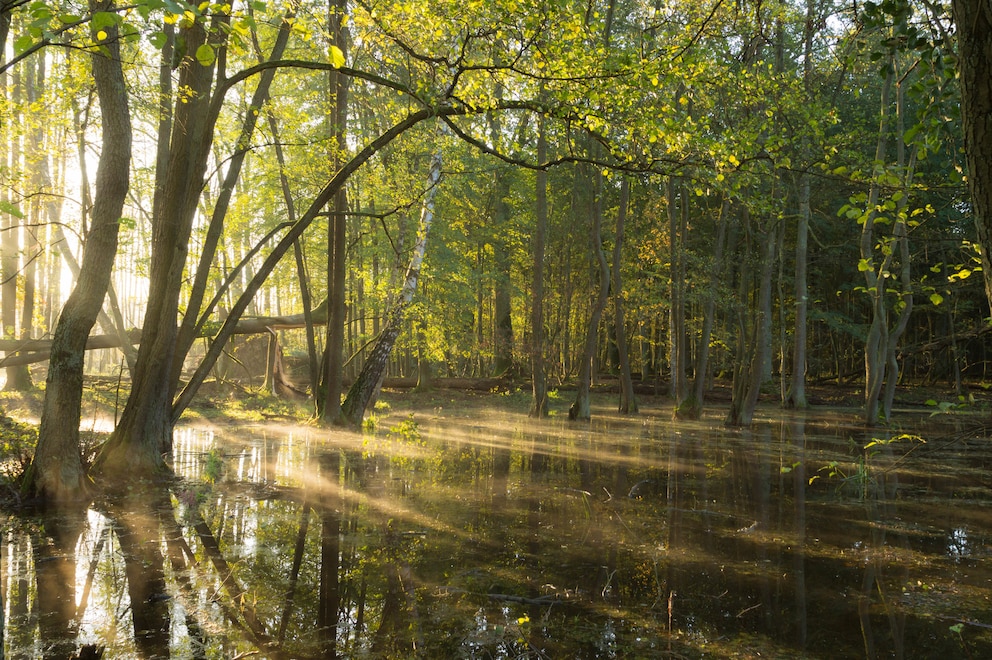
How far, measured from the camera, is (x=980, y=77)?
2.24 metres

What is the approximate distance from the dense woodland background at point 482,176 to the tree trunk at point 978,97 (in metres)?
0.56

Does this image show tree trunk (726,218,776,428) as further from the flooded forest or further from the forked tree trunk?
the forked tree trunk

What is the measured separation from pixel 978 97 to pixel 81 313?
7734 millimetres

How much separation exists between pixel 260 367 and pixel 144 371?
20180 millimetres

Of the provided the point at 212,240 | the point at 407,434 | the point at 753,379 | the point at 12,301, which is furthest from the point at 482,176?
the point at 12,301

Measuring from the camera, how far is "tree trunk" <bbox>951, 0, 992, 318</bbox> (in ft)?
7.29

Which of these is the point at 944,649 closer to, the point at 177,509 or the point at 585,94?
the point at 585,94

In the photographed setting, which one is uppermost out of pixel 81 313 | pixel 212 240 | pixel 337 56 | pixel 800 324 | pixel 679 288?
pixel 679 288

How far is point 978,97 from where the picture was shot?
2.26 m

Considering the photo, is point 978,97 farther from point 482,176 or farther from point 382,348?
point 482,176

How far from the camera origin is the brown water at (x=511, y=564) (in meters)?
4.05

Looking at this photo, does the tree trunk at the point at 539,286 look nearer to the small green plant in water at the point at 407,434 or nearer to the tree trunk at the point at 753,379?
the small green plant in water at the point at 407,434

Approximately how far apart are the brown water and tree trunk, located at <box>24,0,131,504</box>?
1.90ft

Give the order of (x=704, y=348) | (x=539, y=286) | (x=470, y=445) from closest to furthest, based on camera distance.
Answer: (x=470, y=445) < (x=539, y=286) < (x=704, y=348)
